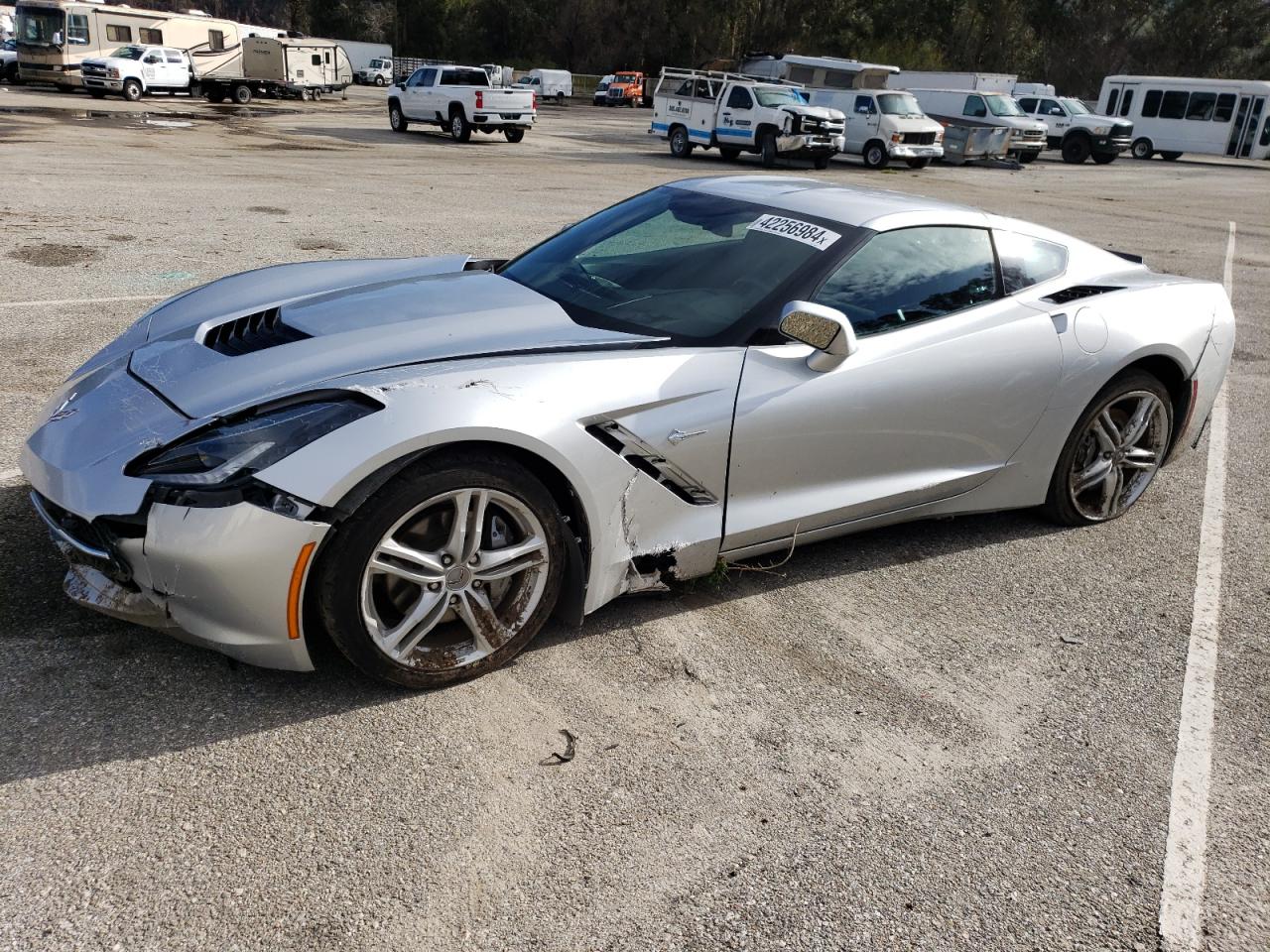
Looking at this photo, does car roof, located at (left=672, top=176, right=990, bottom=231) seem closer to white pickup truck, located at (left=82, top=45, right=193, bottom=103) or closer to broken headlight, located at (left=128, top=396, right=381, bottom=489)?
broken headlight, located at (left=128, top=396, right=381, bottom=489)

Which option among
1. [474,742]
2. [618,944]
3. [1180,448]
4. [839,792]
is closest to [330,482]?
[474,742]

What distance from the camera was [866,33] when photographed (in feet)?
226

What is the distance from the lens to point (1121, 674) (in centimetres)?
358

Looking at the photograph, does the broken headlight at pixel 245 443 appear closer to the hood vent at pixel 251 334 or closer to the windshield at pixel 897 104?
the hood vent at pixel 251 334

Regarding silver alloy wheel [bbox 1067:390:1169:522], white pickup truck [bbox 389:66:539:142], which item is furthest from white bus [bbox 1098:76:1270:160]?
silver alloy wheel [bbox 1067:390:1169:522]

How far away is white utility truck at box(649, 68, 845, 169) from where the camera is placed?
76.6ft

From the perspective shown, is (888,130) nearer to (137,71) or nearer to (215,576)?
(137,71)

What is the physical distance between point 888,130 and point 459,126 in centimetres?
1061

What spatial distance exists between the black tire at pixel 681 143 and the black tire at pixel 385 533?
79.1 ft

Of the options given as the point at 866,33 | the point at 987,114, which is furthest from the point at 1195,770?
the point at 866,33

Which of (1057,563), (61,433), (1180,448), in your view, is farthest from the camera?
(1180,448)

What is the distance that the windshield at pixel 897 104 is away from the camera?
25984 mm

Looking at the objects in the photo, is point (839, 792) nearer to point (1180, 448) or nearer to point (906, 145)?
point (1180, 448)

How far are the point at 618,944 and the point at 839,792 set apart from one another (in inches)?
33.0
